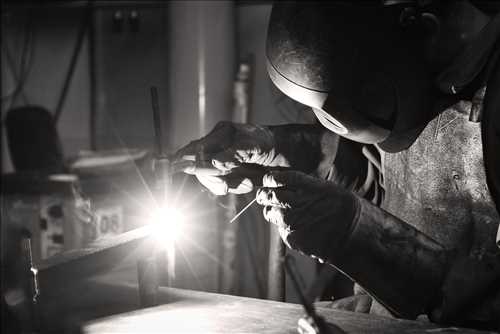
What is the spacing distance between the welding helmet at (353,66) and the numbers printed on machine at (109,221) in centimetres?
251

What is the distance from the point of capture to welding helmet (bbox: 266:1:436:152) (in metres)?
1.43

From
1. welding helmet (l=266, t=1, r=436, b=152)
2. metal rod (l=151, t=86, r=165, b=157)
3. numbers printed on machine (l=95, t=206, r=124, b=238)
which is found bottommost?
numbers printed on machine (l=95, t=206, r=124, b=238)

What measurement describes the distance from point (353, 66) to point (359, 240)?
16.9 inches

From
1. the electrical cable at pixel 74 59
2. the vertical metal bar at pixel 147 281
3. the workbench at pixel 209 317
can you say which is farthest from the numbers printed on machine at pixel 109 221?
the vertical metal bar at pixel 147 281

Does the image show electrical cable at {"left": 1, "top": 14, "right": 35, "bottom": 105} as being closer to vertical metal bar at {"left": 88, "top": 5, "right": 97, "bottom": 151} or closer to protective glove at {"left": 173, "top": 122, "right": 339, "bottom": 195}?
vertical metal bar at {"left": 88, "top": 5, "right": 97, "bottom": 151}

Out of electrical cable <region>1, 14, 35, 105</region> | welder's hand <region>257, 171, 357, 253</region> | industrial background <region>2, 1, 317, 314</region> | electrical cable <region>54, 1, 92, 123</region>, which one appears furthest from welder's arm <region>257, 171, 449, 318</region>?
electrical cable <region>1, 14, 35, 105</region>

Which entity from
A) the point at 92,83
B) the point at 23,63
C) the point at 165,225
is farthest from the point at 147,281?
the point at 23,63

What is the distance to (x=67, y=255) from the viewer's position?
5.01 feet

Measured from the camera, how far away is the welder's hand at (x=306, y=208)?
151cm

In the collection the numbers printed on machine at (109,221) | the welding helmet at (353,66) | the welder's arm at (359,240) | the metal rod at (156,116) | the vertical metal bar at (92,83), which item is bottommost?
the numbers printed on machine at (109,221)

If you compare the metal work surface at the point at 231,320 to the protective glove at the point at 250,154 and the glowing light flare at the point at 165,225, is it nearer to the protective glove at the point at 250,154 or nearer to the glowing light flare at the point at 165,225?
the glowing light flare at the point at 165,225

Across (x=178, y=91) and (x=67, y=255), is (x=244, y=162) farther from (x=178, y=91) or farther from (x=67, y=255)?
(x=178, y=91)

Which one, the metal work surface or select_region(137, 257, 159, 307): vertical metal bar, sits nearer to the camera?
the metal work surface

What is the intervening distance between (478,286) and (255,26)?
118 inches
